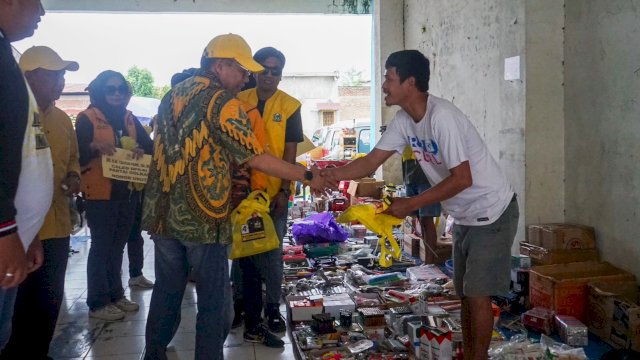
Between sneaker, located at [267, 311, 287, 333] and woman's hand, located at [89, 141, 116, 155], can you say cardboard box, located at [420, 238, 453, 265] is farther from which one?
woman's hand, located at [89, 141, 116, 155]

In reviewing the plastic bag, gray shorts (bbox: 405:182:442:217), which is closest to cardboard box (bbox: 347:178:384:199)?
the plastic bag

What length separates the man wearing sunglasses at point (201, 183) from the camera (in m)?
2.38

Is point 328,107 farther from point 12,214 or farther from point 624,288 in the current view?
point 12,214

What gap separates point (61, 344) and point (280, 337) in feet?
4.71

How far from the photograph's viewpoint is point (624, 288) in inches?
142

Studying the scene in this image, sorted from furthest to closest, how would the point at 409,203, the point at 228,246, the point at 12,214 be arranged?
the point at 409,203 → the point at 228,246 → the point at 12,214

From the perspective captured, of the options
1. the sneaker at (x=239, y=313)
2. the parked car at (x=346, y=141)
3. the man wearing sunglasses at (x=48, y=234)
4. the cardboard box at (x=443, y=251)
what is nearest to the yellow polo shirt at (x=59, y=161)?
the man wearing sunglasses at (x=48, y=234)

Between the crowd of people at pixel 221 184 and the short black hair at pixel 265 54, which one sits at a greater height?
the short black hair at pixel 265 54

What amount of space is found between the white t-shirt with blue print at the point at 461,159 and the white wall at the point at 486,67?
211 cm

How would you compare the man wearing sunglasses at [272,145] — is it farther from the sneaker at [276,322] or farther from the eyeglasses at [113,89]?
the eyeglasses at [113,89]

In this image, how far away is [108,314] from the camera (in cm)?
394

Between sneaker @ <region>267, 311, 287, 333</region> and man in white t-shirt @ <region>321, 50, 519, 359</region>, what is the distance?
4.42 feet

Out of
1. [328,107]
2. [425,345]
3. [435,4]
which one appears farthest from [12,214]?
[328,107]

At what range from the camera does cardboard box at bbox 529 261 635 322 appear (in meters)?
3.68
